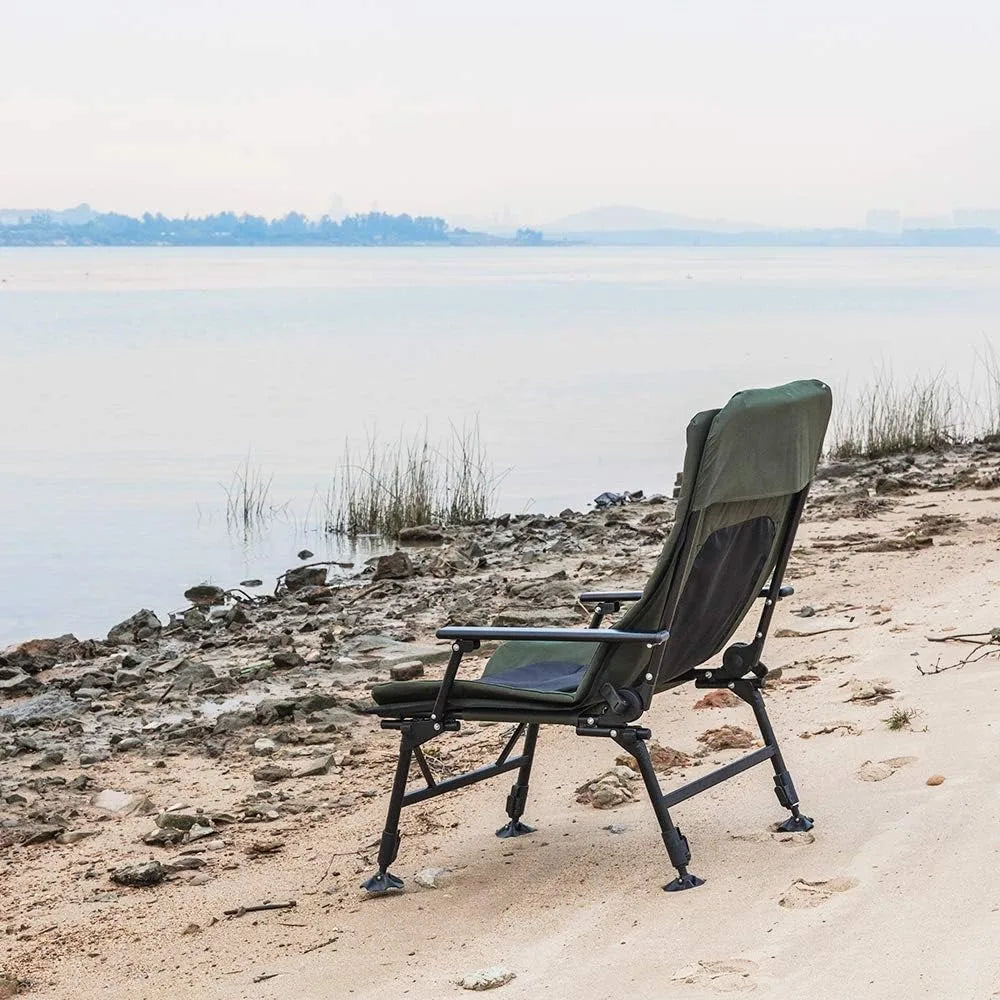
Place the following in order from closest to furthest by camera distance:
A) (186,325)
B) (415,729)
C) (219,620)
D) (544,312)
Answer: (415,729), (219,620), (186,325), (544,312)

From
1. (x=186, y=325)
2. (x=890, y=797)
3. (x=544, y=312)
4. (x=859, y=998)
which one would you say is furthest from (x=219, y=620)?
(x=544, y=312)

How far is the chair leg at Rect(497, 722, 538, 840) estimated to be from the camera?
4.89 metres

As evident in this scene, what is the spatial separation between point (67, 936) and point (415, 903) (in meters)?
1.07

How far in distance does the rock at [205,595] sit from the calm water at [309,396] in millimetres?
177

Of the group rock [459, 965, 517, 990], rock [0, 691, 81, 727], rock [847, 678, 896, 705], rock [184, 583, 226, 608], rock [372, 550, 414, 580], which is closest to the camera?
rock [459, 965, 517, 990]

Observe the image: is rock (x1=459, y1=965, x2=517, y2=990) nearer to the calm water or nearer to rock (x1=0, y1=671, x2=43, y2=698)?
rock (x1=0, y1=671, x2=43, y2=698)

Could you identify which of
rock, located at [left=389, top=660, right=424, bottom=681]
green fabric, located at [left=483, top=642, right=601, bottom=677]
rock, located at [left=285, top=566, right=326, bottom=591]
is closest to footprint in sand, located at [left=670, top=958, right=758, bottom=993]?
green fabric, located at [left=483, top=642, right=601, bottom=677]

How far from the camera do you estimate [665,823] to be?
411cm

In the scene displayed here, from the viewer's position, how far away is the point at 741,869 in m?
4.19

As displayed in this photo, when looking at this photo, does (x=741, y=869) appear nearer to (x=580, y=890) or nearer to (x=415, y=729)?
(x=580, y=890)

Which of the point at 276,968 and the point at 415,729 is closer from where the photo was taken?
the point at 276,968

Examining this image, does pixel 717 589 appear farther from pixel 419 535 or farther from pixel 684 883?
pixel 419 535

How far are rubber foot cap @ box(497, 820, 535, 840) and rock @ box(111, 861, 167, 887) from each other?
113 cm

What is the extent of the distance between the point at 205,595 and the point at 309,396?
1934cm
